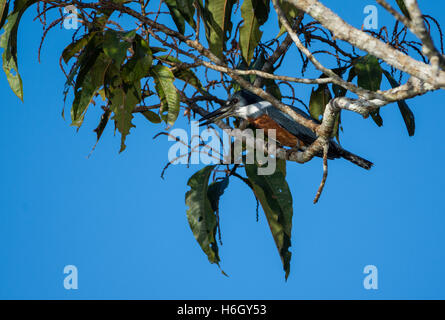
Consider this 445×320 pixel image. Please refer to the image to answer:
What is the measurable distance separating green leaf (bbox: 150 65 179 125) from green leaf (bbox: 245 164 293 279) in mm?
478

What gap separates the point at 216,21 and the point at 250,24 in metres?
0.21

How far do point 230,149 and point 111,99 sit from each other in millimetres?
659

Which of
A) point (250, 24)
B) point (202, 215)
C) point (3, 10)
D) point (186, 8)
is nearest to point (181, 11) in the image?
point (186, 8)

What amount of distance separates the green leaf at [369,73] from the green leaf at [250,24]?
53 cm

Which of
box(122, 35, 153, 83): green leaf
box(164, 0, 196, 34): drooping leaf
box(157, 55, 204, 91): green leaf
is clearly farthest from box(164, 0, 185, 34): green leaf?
box(157, 55, 204, 91): green leaf

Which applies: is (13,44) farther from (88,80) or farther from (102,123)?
(102,123)

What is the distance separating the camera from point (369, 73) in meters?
2.69

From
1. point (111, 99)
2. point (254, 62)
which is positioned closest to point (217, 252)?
point (111, 99)

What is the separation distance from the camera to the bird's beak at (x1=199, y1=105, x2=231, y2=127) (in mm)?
3013

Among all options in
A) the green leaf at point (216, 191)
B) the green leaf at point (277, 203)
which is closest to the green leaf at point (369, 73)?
the green leaf at point (277, 203)

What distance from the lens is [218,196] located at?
104 inches

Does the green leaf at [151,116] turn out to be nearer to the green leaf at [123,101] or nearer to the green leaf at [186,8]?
the green leaf at [123,101]

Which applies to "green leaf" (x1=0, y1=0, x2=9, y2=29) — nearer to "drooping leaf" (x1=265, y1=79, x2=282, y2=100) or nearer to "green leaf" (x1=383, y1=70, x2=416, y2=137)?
"drooping leaf" (x1=265, y1=79, x2=282, y2=100)

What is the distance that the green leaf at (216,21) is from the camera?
2.65 meters
